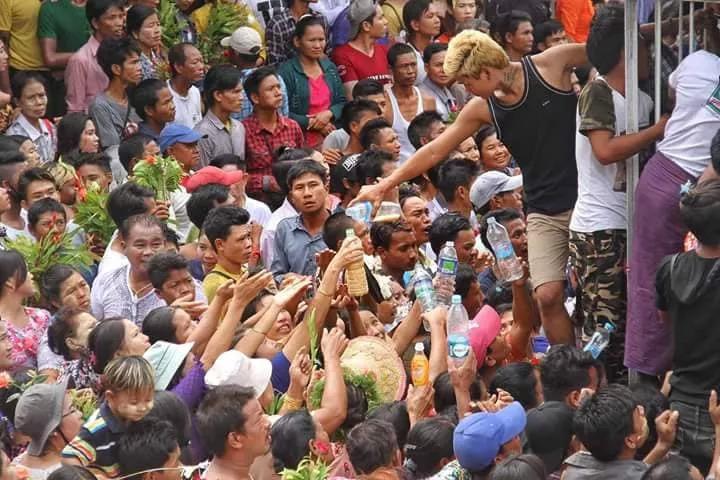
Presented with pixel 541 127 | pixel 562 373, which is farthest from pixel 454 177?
pixel 562 373

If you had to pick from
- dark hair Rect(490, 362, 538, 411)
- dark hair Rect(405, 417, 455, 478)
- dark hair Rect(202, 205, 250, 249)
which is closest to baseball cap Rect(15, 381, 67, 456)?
dark hair Rect(405, 417, 455, 478)

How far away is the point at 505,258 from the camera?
10016 millimetres

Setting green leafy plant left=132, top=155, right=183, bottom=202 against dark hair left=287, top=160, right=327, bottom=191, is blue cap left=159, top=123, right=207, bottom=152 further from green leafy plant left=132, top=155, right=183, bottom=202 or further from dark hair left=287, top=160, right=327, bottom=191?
dark hair left=287, top=160, right=327, bottom=191

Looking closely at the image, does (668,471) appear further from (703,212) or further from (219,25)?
(219,25)

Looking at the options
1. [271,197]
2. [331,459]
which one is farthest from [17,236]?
[331,459]

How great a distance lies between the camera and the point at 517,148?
31.6 ft

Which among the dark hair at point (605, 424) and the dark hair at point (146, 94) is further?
the dark hair at point (146, 94)

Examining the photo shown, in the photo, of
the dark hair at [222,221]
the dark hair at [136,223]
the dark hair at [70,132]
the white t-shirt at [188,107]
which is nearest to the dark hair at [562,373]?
the dark hair at [222,221]

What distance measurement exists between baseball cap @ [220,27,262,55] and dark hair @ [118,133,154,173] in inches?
84.1

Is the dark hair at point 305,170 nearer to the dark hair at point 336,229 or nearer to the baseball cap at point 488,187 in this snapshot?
the dark hair at point 336,229

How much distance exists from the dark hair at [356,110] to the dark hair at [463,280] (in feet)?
11.6

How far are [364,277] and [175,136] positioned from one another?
352 centimetres

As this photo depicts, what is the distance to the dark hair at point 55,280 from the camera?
396 inches

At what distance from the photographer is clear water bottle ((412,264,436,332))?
372 inches
